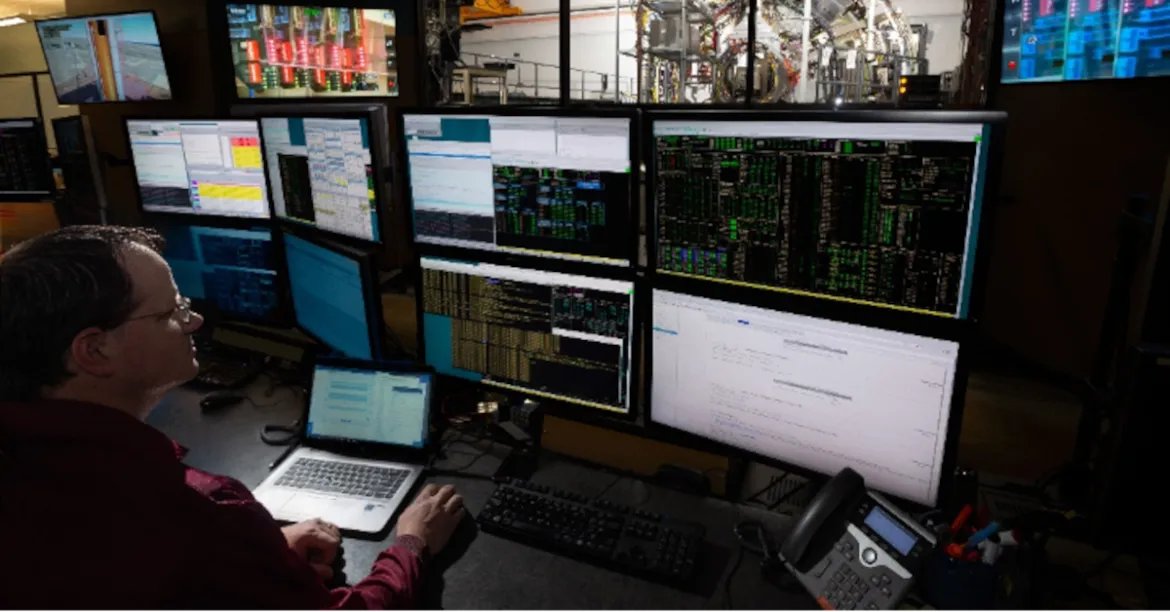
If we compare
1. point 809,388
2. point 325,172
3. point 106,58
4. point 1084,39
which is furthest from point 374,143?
point 106,58

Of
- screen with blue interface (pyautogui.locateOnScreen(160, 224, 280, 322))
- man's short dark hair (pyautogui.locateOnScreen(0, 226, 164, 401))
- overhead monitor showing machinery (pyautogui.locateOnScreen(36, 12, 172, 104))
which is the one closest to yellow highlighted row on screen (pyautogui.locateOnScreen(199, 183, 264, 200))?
screen with blue interface (pyautogui.locateOnScreen(160, 224, 280, 322))

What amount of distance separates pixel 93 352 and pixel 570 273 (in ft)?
2.75

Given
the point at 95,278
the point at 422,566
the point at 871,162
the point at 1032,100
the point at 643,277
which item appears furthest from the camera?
the point at 1032,100

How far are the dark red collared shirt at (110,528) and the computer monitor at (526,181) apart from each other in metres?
0.79

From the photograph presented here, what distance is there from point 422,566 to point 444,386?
2.09 ft

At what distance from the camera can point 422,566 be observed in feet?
3.90

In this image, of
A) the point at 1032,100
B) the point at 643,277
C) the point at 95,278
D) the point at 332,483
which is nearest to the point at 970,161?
the point at 643,277

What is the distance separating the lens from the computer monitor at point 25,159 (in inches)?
122

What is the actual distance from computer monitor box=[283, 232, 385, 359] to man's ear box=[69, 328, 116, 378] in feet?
2.50

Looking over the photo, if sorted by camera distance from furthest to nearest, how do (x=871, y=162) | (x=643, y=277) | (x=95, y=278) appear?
(x=643, y=277) < (x=871, y=162) < (x=95, y=278)

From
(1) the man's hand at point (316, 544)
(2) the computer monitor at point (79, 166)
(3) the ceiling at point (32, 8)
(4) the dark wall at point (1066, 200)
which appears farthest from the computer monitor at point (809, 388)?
(3) the ceiling at point (32, 8)

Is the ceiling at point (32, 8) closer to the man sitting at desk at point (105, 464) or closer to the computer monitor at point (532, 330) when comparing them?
the computer monitor at point (532, 330)

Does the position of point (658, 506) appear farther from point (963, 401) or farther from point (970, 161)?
point (970, 161)

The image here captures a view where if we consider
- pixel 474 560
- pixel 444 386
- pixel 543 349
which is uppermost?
pixel 543 349
